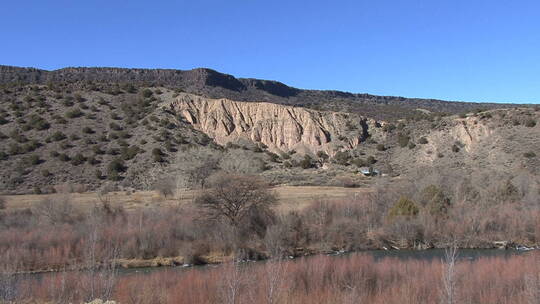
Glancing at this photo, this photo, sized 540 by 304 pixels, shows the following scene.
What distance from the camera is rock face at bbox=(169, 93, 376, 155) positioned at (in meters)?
82.4

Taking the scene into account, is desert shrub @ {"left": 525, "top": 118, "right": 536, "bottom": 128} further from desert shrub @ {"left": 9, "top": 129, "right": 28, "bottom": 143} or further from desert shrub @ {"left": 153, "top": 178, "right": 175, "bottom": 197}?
desert shrub @ {"left": 9, "top": 129, "right": 28, "bottom": 143}

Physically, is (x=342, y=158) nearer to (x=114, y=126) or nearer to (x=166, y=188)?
(x=114, y=126)

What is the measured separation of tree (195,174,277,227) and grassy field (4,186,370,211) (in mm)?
4755

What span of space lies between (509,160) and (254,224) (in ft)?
137

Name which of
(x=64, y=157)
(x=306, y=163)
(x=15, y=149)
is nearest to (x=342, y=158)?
(x=306, y=163)

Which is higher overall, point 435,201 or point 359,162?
point 359,162

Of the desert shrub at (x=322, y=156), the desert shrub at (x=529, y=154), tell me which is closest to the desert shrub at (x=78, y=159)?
the desert shrub at (x=322, y=156)

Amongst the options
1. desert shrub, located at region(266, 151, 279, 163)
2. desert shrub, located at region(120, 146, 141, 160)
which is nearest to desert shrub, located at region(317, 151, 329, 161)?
desert shrub, located at region(266, 151, 279, 163)

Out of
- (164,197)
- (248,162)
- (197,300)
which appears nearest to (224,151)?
(248,162)

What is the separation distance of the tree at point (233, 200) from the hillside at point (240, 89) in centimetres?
6349

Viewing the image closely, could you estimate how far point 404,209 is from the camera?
40438 millimetres

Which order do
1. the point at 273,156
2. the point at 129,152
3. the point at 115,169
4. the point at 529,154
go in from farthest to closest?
the point at 273,156, the point at 129,152, the point at 529,154, the point at 115,169

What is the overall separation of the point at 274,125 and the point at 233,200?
159 ft

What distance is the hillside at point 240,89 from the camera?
344ft
